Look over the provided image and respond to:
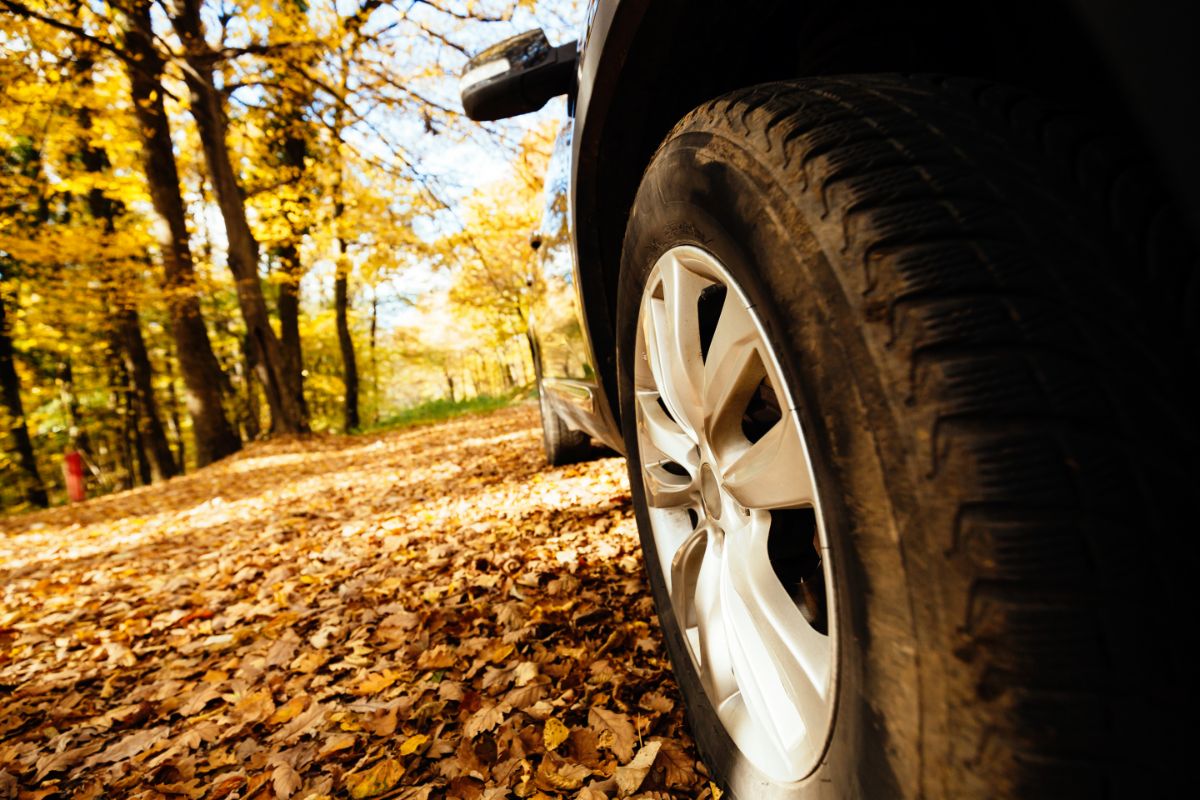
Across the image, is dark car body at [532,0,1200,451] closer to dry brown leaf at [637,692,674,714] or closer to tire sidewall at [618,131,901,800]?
tire sidewall at [618,131,901,800]

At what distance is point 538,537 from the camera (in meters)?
3.01

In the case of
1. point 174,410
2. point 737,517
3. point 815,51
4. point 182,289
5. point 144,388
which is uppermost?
point 182,289

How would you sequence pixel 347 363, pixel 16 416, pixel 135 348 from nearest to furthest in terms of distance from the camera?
pixel 135 348 → pixel 16 416 → pixel 347 363

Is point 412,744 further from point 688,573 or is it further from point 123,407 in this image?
point 123,407

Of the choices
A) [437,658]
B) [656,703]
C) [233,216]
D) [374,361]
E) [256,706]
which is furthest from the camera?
[374,361]

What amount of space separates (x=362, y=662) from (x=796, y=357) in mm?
1923

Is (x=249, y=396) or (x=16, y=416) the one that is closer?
(x=16, y=416)

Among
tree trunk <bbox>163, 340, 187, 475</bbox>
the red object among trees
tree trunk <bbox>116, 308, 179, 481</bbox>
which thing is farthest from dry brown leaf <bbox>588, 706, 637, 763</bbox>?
tree trunk <bbox>163, 340, 187, 475</bbox>

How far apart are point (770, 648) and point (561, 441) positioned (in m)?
3.52

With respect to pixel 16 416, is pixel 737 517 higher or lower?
lower

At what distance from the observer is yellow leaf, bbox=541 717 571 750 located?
1.48 m

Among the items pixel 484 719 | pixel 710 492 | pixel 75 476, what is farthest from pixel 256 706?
pixel 75 476

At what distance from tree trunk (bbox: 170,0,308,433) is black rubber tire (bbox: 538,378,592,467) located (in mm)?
6708

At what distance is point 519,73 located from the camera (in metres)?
1.94
